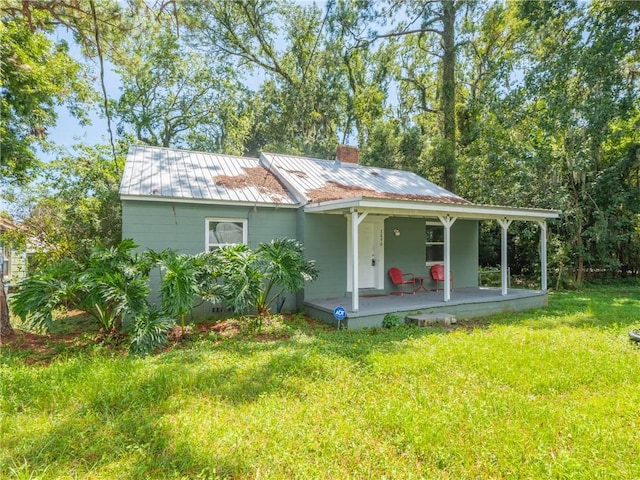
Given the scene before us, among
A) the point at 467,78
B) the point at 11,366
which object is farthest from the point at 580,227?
the point at 11,366

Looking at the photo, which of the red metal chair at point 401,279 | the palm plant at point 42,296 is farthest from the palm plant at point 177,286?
the red metal chair at point 401,279

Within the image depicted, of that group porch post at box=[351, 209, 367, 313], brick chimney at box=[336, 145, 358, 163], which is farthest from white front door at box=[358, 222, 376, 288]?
brick chimney at box=[336, 145, 358, 163]

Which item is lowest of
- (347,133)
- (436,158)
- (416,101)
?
(436,158)

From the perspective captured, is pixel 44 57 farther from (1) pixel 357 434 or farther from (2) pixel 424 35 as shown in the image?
(2) pixel 424 35

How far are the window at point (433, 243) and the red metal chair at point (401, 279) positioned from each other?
86cm

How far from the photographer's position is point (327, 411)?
3.53 m

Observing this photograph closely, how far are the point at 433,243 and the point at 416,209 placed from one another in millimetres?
3410

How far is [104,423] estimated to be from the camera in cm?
330

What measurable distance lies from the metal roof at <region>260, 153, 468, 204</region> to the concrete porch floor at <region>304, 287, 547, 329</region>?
248 cm

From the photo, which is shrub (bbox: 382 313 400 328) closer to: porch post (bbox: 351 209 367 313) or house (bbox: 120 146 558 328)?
house (bbox: 120 146 558 328)

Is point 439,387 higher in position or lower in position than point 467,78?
lower

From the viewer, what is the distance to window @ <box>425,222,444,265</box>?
10491 mm

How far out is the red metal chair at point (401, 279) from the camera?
945 cm

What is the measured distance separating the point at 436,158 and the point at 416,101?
29.0ft
